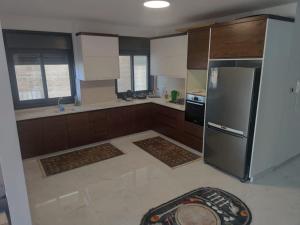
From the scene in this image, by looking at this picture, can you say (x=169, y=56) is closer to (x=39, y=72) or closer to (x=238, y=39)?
(x=238, y=39)

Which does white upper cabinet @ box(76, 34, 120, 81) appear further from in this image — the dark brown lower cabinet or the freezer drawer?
the freezer drawer

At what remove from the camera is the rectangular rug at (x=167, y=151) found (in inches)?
137

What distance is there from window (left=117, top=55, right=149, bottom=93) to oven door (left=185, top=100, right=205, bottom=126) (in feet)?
5.92

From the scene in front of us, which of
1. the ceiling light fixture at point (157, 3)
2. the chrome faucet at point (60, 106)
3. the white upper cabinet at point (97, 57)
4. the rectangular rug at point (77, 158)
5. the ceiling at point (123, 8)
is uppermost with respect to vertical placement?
the ceiling at point (123, 8)

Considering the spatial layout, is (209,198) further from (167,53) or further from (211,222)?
(167,53)

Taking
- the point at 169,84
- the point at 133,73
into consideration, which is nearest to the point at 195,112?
the point at 169,84

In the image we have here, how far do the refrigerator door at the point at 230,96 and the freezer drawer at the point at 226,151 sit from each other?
0.51ft

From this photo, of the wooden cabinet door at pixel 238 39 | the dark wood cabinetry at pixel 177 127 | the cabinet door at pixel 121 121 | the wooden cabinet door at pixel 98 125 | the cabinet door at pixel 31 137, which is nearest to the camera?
the wooden cabinet door at pixel 238 39

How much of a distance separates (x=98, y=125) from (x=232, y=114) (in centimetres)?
257

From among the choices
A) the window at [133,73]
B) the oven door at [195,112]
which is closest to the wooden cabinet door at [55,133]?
the window at [133,73]

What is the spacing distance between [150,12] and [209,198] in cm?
287

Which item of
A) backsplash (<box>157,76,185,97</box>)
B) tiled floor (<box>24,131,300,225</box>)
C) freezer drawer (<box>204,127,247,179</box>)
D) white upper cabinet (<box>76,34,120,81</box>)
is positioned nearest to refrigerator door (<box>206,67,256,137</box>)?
freezer drawer (<box>204,127,247,179</box>)

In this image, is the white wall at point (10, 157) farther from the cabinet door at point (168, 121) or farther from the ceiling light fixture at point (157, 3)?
the cabinet door at point (168, 121)

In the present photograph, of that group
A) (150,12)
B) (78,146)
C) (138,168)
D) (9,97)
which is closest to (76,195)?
(138,168)
